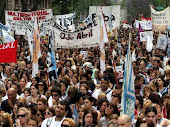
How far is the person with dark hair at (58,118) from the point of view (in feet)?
23.5

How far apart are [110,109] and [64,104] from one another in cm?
78

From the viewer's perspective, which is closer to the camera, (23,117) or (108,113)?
(23,117)

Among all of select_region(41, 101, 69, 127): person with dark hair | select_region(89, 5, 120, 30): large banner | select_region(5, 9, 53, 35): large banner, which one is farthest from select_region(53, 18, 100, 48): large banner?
select_region(41, 101, 69, 127): person with dark hair

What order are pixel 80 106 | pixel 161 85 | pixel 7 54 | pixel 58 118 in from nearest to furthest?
1. pixel 58 118
2. pixel 80 106
3. pixel 161 85
4. pixel 7 54

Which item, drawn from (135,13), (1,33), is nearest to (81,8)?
(135,13)

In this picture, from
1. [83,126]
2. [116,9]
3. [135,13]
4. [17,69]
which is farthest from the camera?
[135,13]

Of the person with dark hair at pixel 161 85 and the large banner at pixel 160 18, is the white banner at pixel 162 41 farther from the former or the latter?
the person with dark hair at pixel 161 85

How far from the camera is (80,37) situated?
46.7ft

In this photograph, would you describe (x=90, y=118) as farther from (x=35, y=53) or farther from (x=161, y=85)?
(x=35, y=53)

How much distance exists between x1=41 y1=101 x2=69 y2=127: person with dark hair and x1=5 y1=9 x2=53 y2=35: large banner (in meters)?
10.9

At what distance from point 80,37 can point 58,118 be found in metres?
7.20

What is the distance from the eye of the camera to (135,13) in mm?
94250

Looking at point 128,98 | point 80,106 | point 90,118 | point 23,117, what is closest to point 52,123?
point 23,117

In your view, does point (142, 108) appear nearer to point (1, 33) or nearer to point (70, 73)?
point (70, 73)
